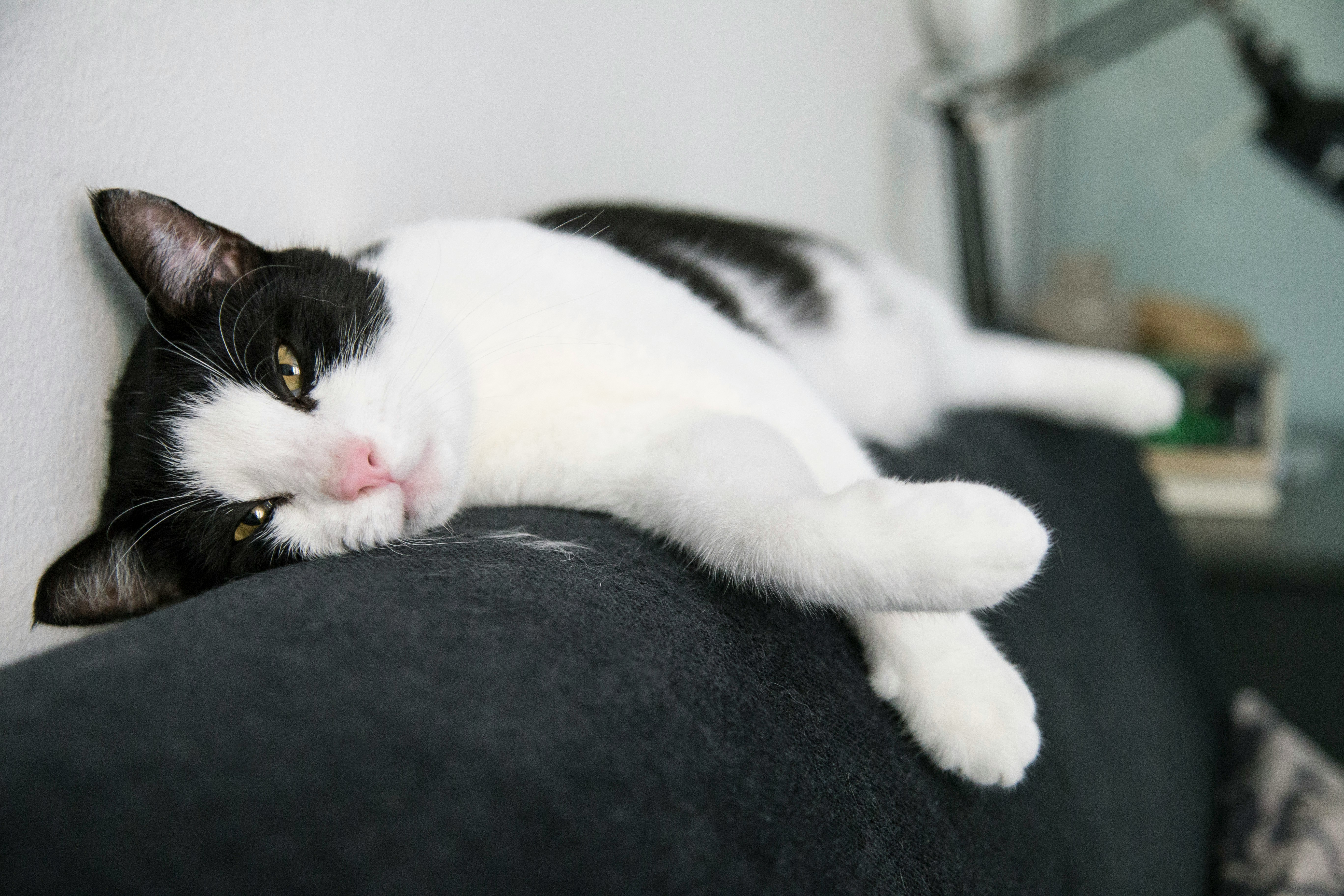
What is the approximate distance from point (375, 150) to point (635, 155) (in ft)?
1.77

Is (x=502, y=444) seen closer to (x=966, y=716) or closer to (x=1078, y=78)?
(x=966, y=716)

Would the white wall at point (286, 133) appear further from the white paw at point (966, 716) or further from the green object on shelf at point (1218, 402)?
the green object on shelf at point (1218, 402)

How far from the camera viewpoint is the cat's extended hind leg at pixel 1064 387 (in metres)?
1.43

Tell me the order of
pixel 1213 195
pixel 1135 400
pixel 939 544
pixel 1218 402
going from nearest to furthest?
pixel 939 544 < pixel 1135 400 < pixel 1218 402 < pixel 1213 195

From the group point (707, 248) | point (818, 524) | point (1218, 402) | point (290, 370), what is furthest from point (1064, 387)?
point (290, 370)

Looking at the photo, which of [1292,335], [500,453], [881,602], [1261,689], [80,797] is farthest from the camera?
[1292,335]

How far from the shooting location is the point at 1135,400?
4.66 feet

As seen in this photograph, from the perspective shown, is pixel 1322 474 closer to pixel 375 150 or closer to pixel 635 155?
pixel 635 155

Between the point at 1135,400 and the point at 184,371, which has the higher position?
the point at 184,371

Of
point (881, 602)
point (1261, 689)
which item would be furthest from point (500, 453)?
point (1261, 689)

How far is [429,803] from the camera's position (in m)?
0.35

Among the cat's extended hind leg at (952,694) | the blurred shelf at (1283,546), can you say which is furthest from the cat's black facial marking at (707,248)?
the blurred shelf at (1283,546)

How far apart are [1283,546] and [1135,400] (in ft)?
2.85

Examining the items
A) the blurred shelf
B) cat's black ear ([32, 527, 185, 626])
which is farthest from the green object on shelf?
cat's black ear ([32, 527, 185, 626])
